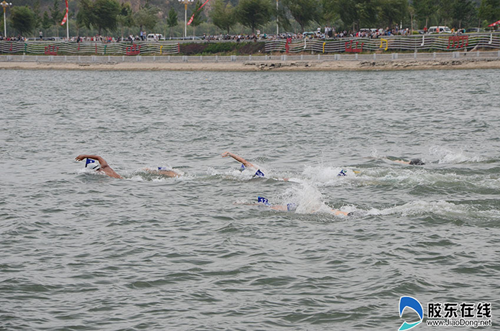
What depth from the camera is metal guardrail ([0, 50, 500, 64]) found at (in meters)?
70.2

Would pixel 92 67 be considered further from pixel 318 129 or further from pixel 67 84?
pixel 318 129

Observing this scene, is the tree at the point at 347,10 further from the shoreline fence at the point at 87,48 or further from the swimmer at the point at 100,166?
the swimmer at the point at 100,166

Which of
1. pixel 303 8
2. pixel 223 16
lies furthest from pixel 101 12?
pixel 303 8

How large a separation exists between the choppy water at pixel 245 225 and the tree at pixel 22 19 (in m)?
91.4

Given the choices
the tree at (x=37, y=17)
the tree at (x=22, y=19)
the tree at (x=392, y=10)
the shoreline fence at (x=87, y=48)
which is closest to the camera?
the tree at (x=392, y=10)

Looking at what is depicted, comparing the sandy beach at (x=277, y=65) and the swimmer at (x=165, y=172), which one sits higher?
the sandy beach at (x=277, y=65)

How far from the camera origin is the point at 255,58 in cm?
8138

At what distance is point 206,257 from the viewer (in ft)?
42.9

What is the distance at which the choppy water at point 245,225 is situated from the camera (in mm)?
10852

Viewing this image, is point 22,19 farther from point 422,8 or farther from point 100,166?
point 100,166

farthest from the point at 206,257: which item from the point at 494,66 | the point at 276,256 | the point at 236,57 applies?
the point at 236,57

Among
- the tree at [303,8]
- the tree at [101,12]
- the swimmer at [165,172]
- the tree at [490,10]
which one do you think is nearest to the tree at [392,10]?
the tree at [490,10]

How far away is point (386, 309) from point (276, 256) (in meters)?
3.00

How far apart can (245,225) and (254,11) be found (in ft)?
301
